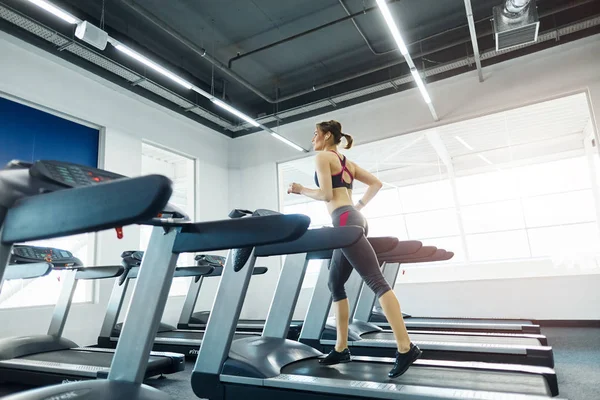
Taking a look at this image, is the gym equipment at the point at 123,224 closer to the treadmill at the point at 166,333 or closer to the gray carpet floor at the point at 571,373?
the gray carpet floor at the point at 571,373

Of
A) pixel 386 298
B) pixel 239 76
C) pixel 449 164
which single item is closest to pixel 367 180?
pixel 386 298

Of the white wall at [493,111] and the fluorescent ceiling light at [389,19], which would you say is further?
the white wall at [493,111]

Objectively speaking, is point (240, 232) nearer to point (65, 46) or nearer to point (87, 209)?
point (87, 209)

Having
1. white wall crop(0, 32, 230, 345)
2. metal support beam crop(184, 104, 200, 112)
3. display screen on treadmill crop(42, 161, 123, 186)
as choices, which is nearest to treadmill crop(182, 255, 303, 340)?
white wall crop(0, 32, 230, 345)

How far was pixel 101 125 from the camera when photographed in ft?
17.3

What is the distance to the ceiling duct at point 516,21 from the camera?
4094 millimetres

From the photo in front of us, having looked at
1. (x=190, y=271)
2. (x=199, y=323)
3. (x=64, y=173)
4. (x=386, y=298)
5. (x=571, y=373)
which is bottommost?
(x=571, y=373)

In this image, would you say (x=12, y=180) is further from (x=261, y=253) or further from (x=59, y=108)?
(x=59, y=108)

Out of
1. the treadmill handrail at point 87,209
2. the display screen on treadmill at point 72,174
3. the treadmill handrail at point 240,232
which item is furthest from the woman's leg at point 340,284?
the treadmill handrail at point 87,209

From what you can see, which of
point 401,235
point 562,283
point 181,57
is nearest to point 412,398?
point 562,283

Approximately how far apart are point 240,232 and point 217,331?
1.01 m

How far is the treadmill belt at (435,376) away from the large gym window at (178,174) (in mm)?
4467

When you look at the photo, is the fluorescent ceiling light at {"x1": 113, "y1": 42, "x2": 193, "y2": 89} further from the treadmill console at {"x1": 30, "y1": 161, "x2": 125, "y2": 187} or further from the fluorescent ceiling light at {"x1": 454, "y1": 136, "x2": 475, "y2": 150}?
the fluorescent ceiling light at {"x1": 454, "y1": 136, "x2": 475, "y2": 150}

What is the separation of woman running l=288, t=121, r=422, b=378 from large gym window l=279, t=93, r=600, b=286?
4779 millimetres
